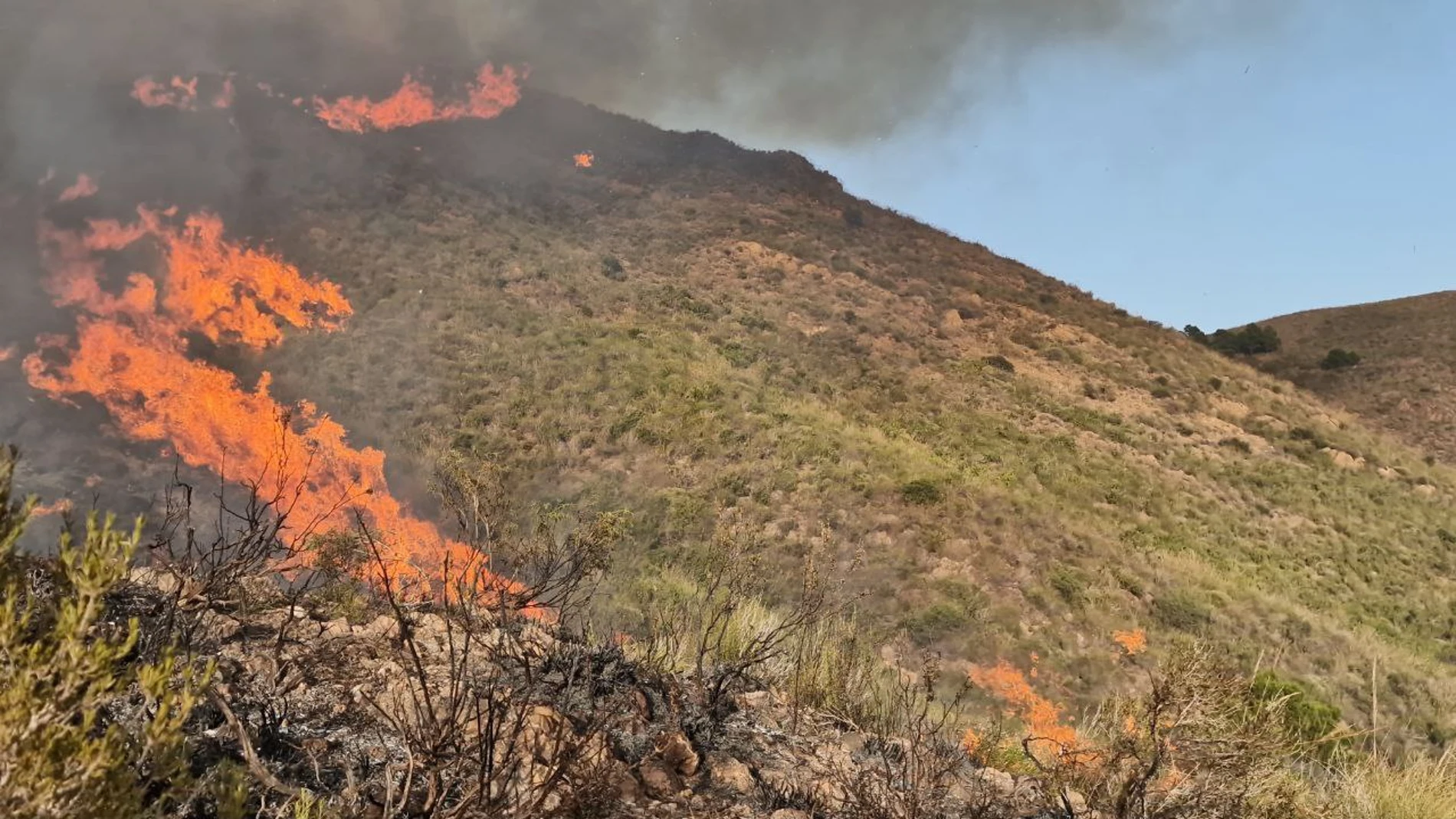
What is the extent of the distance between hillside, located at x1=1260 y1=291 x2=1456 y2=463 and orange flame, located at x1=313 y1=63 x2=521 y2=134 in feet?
189

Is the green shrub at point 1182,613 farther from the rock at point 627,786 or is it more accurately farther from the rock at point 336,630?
the rock at point 336,630

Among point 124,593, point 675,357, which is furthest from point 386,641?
point 675,357

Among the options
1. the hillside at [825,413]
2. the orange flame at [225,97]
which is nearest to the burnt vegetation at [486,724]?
the hillside at [825,413]

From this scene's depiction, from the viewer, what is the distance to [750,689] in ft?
22.1

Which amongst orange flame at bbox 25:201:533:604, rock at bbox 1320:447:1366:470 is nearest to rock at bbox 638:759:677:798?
orange flame at bbox 25:201:533:604

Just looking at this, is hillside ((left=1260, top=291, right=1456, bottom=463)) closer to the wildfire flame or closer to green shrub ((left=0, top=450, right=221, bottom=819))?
green shrub ((left=0, top=450, right=221, bottom=819))

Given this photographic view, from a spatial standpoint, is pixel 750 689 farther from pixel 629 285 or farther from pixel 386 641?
pixel 629 285

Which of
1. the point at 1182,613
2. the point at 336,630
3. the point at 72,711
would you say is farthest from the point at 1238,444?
the point at 72,711

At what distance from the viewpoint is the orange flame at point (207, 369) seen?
49.7 ft

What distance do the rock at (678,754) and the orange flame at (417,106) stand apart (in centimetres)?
4494

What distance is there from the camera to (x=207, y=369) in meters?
18.9

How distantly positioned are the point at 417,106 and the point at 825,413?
127ft

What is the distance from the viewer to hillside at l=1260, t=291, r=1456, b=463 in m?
39.2

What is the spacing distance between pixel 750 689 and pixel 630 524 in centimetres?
980
